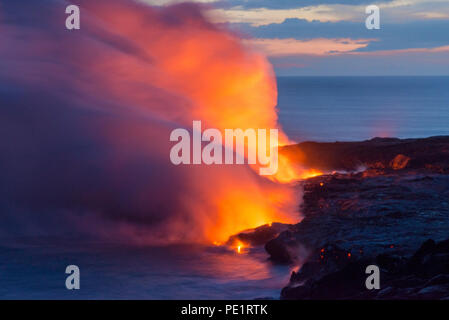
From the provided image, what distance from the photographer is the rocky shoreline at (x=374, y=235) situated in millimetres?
7938

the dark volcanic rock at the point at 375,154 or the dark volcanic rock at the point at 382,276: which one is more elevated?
the dark volcanic rock at the point at 375,154

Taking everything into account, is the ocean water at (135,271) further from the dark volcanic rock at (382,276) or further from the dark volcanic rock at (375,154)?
the dark volcanic rock at (375,154)

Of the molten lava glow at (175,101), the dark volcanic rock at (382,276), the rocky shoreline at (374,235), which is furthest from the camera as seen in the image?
the molten lava glow at (175,101)

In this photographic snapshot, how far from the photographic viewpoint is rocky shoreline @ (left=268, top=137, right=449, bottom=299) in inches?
313

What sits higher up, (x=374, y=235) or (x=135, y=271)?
(x=374, y=235)

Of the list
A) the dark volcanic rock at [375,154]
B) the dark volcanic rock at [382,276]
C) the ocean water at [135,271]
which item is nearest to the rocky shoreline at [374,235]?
the dark volcanic rock at [382,276]

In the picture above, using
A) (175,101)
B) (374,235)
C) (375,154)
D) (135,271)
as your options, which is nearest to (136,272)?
(135,271)

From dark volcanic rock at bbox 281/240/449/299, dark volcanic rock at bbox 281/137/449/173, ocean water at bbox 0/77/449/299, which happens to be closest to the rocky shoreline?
dark volcanic rock at bbox 281/240/449/299

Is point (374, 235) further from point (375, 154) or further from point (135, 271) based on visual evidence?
point (375, 154)

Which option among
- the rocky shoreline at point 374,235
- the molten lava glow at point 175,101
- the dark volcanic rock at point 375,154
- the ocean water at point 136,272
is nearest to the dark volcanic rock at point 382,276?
the rocky shoreline at point 374,235

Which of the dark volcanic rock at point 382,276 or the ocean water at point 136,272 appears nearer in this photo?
the dark volcanic rock at point 382,276

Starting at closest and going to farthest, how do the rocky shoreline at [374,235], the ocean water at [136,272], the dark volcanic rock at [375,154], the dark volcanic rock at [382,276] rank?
the dark volcanic rock at [382,276], the rocky shoreline at [374,235], the ocean water at [136,272], the dark volcanic rock at [375,154]

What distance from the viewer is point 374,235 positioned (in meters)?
9.70
